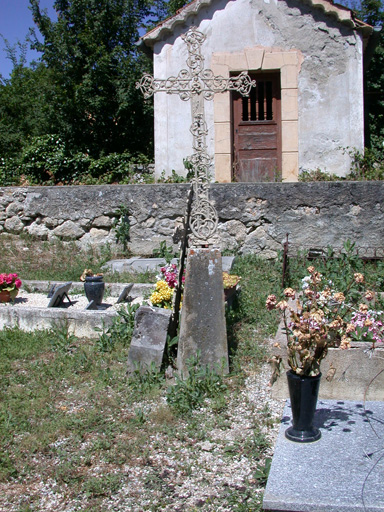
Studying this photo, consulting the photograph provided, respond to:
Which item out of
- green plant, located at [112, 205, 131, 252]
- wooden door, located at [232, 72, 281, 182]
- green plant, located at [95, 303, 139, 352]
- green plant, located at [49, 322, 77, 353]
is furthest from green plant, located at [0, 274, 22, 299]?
wooden door, located at [232, 72, 281, 182]

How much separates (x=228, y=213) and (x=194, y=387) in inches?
181

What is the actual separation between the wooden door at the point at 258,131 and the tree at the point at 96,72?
4.47 meters

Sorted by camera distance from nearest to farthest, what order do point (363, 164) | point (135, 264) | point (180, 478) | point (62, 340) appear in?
point (180, 478) → point (62, 340) → point (135, 264) → point (363, 164)

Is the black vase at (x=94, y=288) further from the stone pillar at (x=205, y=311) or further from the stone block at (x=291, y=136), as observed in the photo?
the stone block at (x=291, y=136)

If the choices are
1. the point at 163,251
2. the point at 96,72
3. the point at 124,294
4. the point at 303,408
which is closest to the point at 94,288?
the point at 124,294

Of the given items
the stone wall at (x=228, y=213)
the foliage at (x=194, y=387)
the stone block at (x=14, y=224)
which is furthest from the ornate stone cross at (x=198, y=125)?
the stone block at (x=14, y=224)

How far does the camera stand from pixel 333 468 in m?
2.65

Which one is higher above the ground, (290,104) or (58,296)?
(290,104)

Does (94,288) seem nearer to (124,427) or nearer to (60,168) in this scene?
(124,427)

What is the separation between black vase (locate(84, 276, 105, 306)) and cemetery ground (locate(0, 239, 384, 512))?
895 mm

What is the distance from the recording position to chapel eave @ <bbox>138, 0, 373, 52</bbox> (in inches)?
359

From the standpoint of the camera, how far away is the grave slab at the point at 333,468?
241cm

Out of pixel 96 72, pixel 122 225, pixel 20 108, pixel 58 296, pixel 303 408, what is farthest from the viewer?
pixel 20 108

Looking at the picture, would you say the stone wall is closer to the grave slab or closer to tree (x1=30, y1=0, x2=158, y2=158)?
tree (x1=30, y1=0, x2=158, y2=158)
